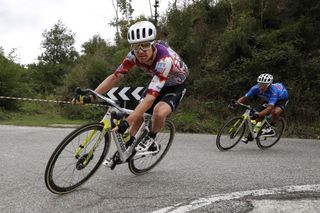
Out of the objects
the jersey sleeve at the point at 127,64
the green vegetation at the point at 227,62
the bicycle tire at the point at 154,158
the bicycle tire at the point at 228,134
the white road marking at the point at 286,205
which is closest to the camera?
the white road marking at the point at 286,205

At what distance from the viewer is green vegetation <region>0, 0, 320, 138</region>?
597 inches

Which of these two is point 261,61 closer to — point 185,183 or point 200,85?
point 200,85

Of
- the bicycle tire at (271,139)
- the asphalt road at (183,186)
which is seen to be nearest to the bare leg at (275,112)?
the bicycle tire at (271,139)

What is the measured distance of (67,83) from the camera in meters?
24.1

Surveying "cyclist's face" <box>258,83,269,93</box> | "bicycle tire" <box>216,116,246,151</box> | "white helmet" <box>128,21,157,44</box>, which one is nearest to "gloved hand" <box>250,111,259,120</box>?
"bicycle tire" <box>216,116,246,151</box>

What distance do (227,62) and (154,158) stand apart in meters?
12.8

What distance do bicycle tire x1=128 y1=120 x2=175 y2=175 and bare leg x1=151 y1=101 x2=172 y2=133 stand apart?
333mm

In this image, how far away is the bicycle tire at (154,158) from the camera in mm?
5246

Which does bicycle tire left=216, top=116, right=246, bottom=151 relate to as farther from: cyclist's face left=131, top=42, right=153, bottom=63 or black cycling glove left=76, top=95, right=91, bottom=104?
black cycling glove left=76, top=95, right=91, bottom=104

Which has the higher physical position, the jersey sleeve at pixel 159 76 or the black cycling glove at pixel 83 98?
the jersey sleeve at pixel 159 76

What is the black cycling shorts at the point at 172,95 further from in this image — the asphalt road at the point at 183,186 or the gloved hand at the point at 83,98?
the gloved hand at the point at 83,98

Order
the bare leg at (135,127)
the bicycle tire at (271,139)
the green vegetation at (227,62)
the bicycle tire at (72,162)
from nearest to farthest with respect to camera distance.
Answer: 1. the bicycle tire at (72,162)
2. the bare leg at (135,127)
3. the bicycle tire at (271,139)
4. the green vegetation at (227,62)

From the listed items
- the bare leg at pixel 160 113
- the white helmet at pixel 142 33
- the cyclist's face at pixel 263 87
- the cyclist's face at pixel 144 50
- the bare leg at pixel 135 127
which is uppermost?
the white helmet at pixel 142 33

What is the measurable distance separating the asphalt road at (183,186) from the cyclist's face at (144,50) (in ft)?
5.53
